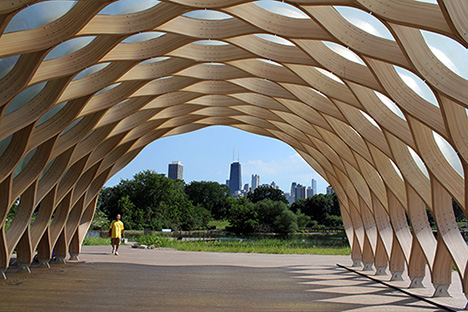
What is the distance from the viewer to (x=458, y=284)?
22.7 metres

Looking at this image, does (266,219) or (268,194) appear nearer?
(266,219)

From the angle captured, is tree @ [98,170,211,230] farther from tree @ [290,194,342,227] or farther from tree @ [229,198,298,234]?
tree @ [290,194,342,227]

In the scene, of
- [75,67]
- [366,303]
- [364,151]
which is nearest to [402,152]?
[364,151]

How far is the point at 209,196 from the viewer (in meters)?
159

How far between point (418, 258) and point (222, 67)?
13.3m

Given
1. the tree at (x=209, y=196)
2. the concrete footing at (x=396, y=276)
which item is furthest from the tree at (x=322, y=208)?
the concrete footing at (x=396, y=276)

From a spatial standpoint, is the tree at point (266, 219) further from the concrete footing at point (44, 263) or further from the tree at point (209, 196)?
the concrete footing at point (44, 263)

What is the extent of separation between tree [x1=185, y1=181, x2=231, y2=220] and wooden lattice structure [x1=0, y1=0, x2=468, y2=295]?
12316cm

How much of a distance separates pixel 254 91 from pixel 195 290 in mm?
10955

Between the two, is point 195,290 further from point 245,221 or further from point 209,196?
point 209,196

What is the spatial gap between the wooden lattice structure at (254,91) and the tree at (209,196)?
123m

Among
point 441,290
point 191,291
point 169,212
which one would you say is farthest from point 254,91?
point 169,212

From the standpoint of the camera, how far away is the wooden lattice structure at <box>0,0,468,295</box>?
13242mm

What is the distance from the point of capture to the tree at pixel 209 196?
6029 inches
